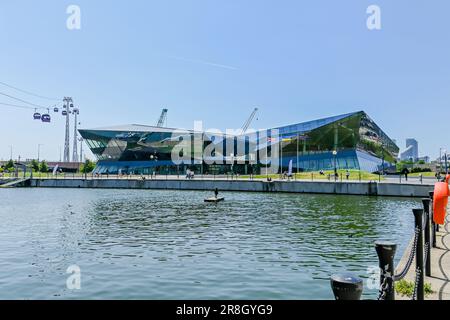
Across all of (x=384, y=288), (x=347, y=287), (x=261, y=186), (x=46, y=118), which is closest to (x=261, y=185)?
(x=261, y=186)

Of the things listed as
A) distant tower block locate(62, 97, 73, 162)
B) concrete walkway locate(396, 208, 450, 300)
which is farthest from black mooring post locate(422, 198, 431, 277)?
distant tower block locate(62, 97, 73, 162)

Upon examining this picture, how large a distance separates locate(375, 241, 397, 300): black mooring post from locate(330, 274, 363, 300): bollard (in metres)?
0.66

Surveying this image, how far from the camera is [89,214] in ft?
96.5

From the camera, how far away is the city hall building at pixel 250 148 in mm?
82562

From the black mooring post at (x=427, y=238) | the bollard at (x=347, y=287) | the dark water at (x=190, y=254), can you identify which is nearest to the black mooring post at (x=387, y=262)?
the bollard at (x=347, y=287)

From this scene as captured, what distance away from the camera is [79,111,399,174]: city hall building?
8256 cm

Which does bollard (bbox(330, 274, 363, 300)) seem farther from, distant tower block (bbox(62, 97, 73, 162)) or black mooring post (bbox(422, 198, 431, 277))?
distant tower block (bbox(62, 97, 73, 162))

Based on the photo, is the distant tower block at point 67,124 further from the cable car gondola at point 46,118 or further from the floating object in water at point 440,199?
Result: the floating object in water at point 440,199

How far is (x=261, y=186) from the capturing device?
187 feet

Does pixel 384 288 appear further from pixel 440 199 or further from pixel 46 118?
pixel 46 118
